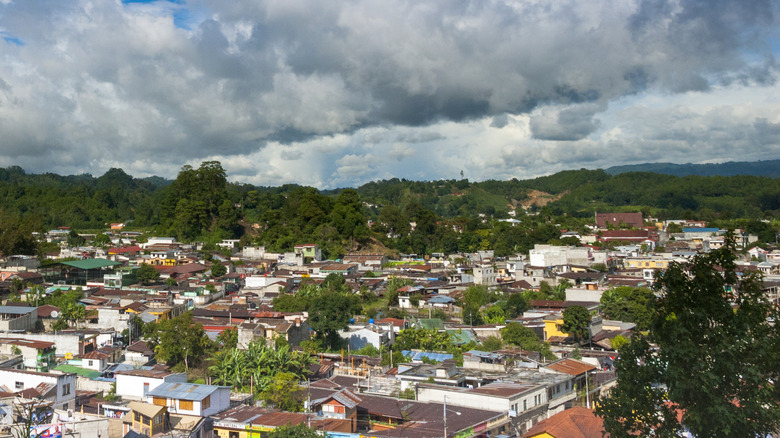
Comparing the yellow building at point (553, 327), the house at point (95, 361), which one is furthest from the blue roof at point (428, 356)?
the house at point (95, 361)

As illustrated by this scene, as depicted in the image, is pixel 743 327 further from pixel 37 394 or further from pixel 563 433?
pixel 37 394

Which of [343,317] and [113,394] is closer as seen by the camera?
[113,394]

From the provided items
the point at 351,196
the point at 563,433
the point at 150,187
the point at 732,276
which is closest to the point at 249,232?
the point at 351,196

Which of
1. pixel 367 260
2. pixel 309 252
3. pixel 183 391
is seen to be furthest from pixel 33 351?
pixel 367 260

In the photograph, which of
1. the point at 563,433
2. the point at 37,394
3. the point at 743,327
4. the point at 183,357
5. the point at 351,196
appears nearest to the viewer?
the point at 743,327

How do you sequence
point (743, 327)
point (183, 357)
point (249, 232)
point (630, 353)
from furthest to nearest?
point (249, 232), point (183, 357), point (630, 353), point (743, 327)

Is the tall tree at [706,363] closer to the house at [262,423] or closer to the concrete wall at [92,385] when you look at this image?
the house at [262,423]
